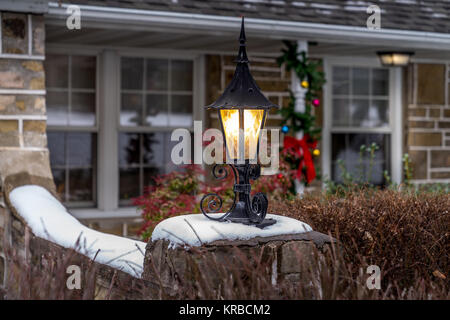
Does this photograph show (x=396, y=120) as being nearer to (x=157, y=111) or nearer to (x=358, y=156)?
(x=358, y=156)

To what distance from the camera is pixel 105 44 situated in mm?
8062

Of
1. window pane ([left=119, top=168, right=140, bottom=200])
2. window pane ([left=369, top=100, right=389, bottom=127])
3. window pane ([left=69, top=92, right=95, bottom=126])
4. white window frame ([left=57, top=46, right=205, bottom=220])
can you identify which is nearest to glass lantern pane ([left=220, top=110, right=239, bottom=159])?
white window frame ([left=57, top=46, right=205, bottom=220])

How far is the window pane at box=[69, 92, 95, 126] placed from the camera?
26.8ft

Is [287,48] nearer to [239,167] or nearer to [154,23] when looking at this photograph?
[154,23]

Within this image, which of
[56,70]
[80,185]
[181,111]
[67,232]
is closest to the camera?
[67,232]

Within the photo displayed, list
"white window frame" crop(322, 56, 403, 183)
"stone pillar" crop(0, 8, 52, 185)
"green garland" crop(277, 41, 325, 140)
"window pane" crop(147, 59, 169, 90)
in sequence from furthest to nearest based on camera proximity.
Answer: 1. "white window frame" crop(322, 56, 403, 183)
2. "window pane" crop(147, 59, 169, 90)
3. "green garland" crop(277, 41, 325, 140)
4. "stone pillar" crop(0, 8, 52, 185)

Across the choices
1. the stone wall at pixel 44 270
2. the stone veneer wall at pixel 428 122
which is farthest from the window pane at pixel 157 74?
the stone veneer wall at pixel 428 122

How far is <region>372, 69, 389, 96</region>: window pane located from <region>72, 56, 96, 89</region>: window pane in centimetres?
385

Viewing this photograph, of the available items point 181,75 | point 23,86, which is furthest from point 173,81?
point 23,86

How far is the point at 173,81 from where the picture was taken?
28.1 ft

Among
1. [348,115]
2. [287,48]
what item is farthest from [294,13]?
[348,115]

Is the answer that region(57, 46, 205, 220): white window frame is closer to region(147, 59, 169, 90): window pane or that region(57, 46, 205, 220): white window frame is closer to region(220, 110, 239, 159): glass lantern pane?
region(147, 59, 169, 90): window pane

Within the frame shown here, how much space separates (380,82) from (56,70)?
4.38 meters

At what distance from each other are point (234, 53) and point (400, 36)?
1.99 meters
